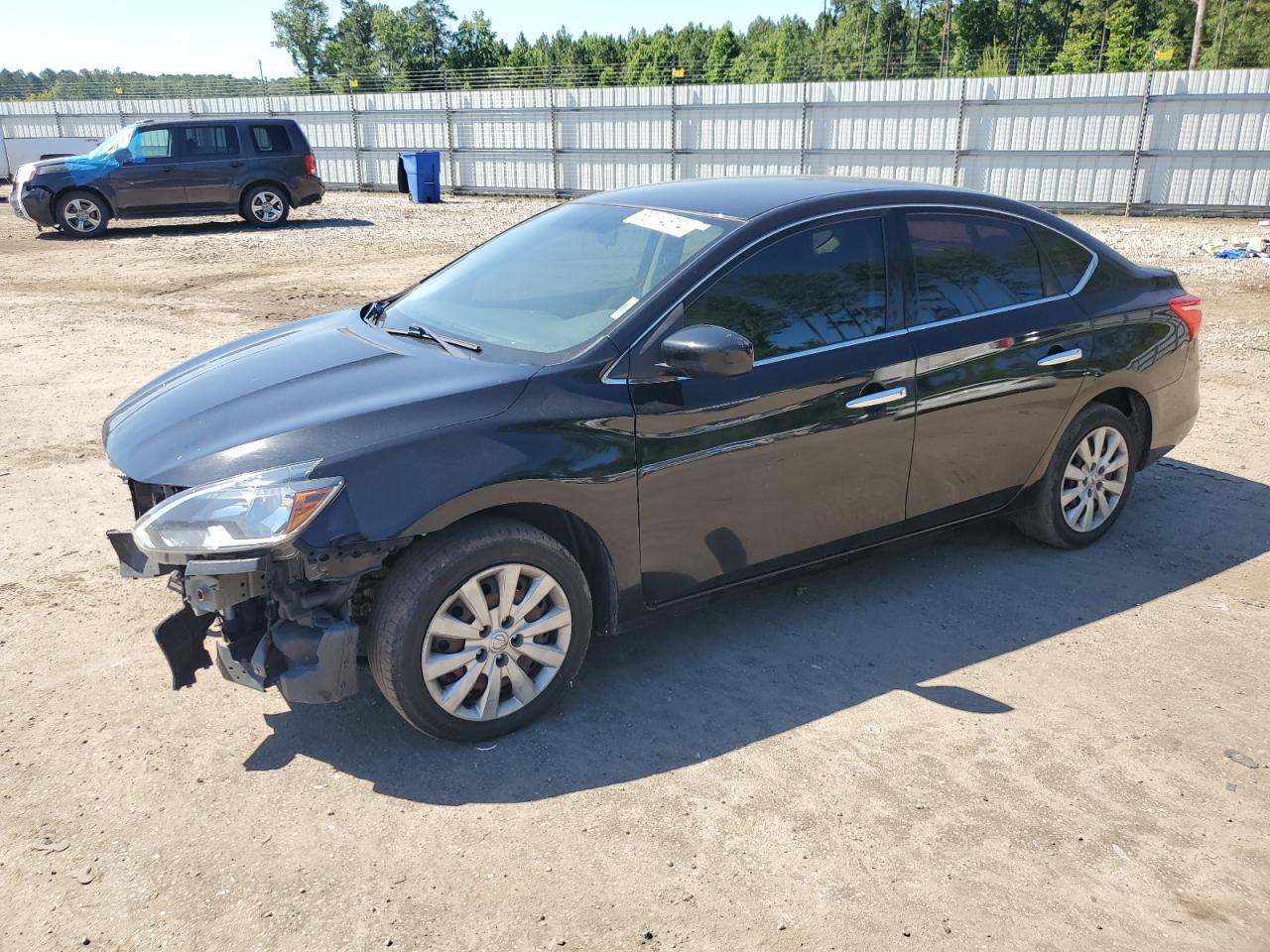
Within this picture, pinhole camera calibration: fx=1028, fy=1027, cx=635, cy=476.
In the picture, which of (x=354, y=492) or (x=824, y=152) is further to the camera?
(x=824, y=152)

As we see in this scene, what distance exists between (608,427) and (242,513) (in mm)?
1195

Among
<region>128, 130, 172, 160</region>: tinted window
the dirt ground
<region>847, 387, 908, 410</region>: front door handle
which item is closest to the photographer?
the dirt ground

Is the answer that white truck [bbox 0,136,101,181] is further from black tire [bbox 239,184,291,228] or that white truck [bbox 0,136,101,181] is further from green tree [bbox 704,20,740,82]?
green tree [bbox 704,20,740,82]

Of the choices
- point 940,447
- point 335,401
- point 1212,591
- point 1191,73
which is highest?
point 1191,73

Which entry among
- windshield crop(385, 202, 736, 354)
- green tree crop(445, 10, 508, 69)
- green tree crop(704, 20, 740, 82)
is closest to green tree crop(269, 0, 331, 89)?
green tree crop(445, 10, 508, 69)

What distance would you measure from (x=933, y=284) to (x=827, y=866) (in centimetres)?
247

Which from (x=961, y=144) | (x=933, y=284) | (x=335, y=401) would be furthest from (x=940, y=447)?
(x=961, y=144)

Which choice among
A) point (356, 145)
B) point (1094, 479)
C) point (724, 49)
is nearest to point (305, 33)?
point (724, 49)

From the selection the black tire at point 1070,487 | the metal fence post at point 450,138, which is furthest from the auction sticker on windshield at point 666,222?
the metal fence post at point 450,138

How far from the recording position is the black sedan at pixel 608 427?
3.16 meters

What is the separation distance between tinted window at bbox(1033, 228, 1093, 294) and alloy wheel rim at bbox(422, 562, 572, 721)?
112 inches

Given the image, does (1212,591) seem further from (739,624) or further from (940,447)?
(739,624)

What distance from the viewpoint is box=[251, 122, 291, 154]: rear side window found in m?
18.3

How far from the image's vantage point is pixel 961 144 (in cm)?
2116
